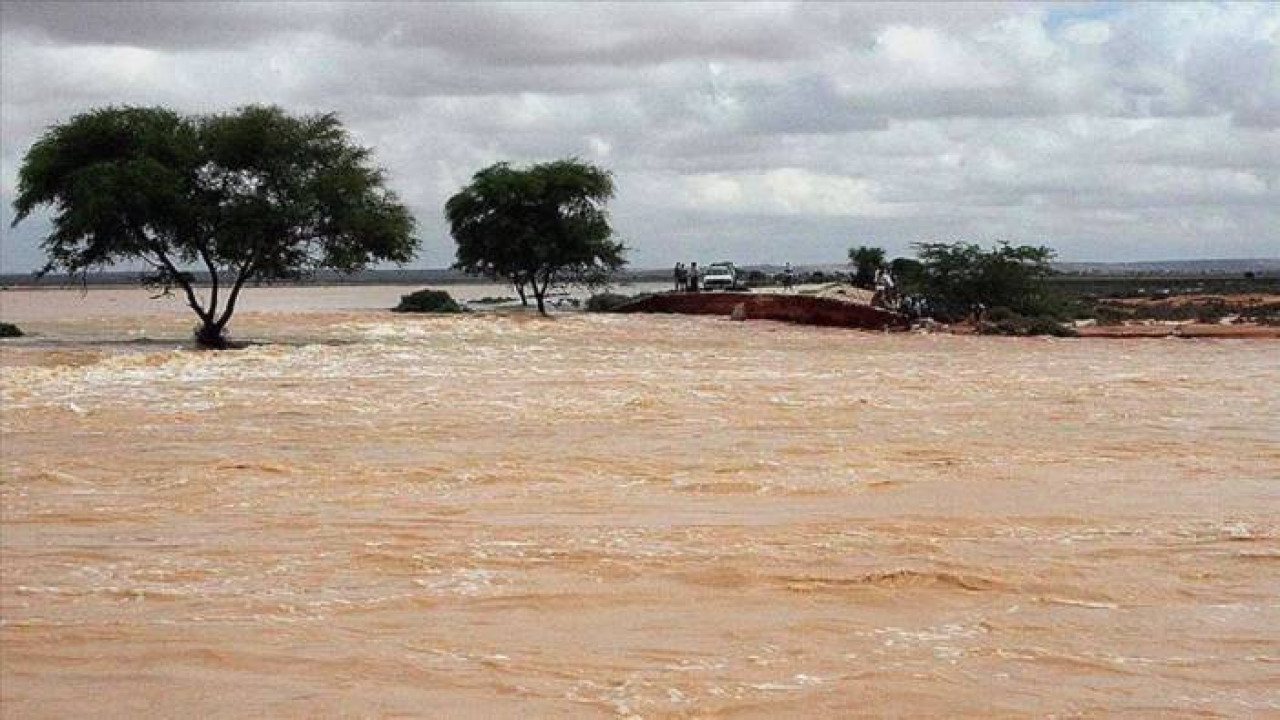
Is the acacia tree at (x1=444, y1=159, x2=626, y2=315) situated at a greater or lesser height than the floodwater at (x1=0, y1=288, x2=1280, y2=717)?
greater

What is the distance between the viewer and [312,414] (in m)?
17.6

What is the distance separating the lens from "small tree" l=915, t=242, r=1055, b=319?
1709 inches

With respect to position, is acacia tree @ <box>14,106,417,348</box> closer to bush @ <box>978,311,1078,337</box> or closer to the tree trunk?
the tree trunk

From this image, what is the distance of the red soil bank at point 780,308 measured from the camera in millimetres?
41625

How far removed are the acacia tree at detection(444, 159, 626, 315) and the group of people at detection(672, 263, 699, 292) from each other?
5743mm

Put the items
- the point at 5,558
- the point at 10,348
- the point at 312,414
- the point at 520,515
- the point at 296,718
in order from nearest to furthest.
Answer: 1. the point at 296,718
2. the point at 5,558
3. the point at 520,515
4. the point at 312,414
5. the point at 10,348

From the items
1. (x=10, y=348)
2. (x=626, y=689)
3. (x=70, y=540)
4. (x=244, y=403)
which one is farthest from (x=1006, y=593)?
(x=10, y=348)

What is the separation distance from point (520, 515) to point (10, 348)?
24.2m

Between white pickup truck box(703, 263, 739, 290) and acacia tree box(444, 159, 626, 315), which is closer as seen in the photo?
acacia tree box(444, 159, 626, 315)

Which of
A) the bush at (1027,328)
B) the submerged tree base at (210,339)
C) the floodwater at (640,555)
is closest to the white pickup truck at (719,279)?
the bush at (1027,328)

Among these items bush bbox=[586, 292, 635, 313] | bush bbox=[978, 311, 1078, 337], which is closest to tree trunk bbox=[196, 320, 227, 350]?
bush bbox=[978, 311, 1078, 337]

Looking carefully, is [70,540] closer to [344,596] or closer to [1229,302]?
[344,596]

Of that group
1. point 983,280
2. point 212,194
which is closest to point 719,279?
point 983,280

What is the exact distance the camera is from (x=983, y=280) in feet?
144
